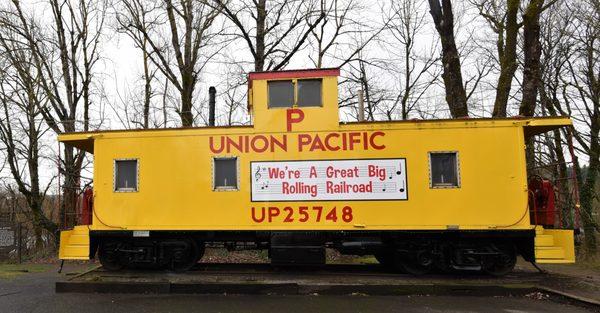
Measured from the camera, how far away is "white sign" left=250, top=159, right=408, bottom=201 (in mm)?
8547

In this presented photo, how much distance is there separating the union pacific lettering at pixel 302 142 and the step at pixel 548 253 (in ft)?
11.1

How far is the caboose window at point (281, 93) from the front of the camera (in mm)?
9055

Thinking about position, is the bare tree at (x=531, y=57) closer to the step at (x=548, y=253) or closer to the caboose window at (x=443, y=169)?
the caboose window at (x=443, y=169)

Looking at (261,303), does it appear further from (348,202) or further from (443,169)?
(443,169)

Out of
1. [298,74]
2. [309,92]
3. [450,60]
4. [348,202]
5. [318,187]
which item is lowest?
[348,202]

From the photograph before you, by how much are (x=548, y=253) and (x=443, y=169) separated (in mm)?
2365

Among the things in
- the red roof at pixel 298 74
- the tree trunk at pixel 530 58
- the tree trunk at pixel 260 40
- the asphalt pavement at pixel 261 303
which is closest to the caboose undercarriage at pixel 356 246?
the asphalt pavement at pixel 261 303

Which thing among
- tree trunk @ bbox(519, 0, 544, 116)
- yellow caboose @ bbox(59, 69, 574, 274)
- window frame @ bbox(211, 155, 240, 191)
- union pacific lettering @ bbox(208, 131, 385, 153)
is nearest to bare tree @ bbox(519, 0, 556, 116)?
tree trunk @ bbox(519, 0, 544, 116)

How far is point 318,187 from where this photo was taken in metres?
8.60

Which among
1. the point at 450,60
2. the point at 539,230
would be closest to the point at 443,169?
the point at 539,230

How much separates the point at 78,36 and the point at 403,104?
1467 centimetres

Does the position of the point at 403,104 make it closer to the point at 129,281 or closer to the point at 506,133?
the point at 506,133

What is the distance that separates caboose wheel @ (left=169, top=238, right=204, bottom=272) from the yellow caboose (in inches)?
1.5

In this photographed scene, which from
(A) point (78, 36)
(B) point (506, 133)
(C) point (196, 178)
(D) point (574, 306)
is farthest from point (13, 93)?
(D) point (574, 306)
